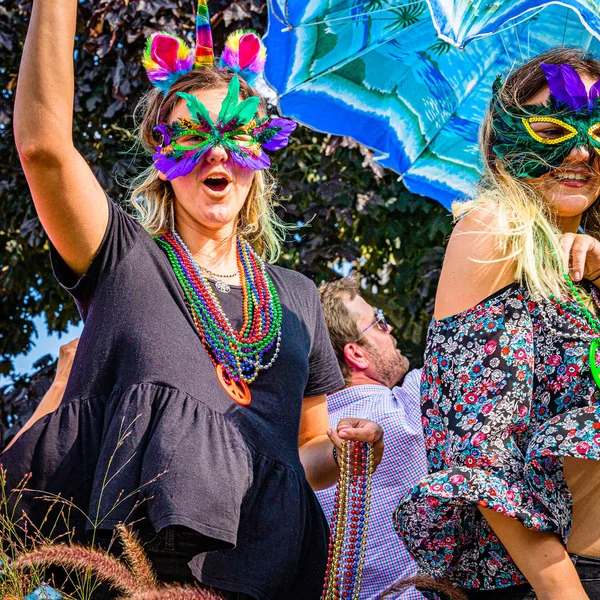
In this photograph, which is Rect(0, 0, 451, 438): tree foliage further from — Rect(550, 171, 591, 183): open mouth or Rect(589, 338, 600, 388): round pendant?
Rect(589, 338, 600, 388): round pendant

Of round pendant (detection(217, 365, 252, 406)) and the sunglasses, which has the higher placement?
round pendant (detection(217, 365, 252, 406))

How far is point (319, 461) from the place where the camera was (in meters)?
3.06

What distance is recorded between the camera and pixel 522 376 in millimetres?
2283

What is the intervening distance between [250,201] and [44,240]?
3.78 metres

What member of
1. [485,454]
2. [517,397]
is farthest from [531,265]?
[485,454]

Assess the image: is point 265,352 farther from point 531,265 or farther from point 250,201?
point 531,265

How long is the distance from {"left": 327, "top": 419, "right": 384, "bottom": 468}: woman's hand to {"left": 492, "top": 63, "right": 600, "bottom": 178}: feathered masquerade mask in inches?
33.4

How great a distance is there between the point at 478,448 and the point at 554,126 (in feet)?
2.96

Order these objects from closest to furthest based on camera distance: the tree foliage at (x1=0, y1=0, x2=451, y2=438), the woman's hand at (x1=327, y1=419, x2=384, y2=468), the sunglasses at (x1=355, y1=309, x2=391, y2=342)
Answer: the woman's hand at (x1=327, y1=419, x2=384, y2=468) < the sunglasses at (x1=355, y1=309, x2=391, y2=342) < the tree foliage at (x1=0, y1=0, x2=451, y2=438)

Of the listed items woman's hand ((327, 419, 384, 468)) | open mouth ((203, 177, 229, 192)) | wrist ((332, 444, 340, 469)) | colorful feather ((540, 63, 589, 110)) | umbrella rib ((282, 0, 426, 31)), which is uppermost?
umbrella rib ((282, 0, 426, 31))

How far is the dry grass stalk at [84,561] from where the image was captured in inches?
79.0

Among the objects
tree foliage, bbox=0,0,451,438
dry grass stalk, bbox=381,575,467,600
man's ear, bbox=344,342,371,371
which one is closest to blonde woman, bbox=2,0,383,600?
dry grass stalk, bbox=381,575,467,600

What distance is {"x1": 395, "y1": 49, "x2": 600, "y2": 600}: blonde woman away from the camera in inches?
86.9

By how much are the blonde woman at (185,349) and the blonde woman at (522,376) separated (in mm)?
449
